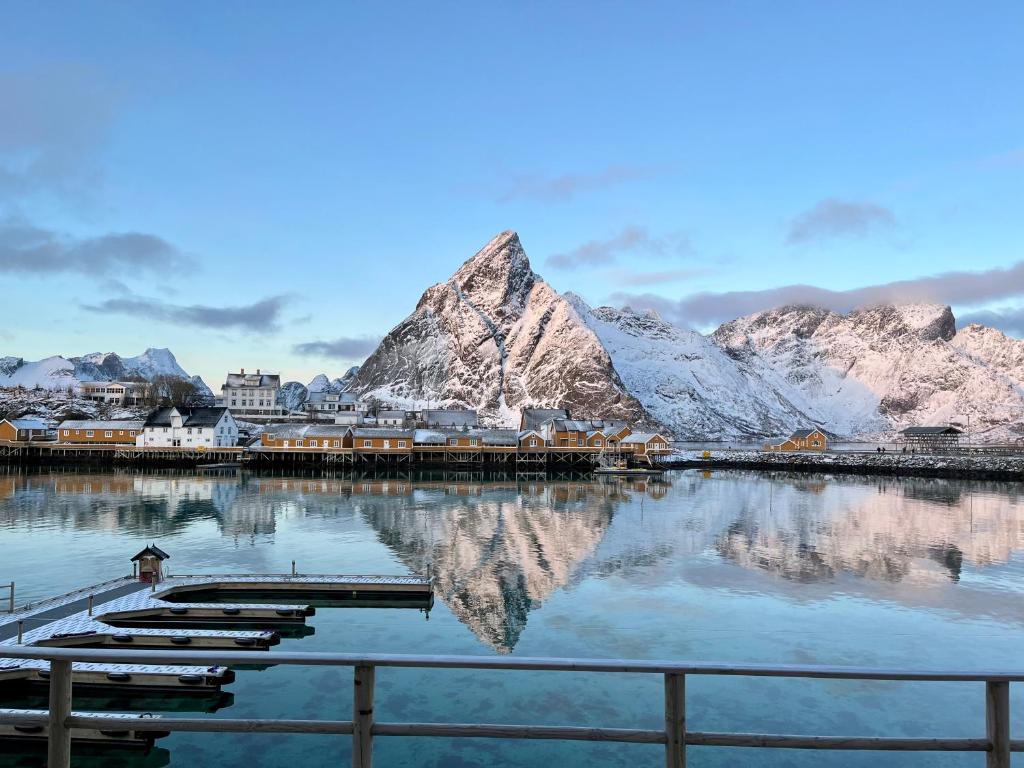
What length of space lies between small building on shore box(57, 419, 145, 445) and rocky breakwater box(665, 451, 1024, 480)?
7315cm

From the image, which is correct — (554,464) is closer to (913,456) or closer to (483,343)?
(913,456)

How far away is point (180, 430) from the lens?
9656cm

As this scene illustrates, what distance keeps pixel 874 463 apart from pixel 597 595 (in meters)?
82.7

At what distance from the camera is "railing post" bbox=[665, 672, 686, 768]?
4652 millimetres

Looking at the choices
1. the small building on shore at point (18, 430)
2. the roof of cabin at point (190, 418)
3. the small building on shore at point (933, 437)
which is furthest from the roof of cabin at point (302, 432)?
the small building on shore at point (933, 437)

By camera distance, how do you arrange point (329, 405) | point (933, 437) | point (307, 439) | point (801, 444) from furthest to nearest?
1. point (329, 405)
2. point (933, 437)
3. point (801, 444)
4. point (307, 439)

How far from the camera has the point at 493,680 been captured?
58.2 ft

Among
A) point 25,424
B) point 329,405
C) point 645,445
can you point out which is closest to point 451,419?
point 329,405

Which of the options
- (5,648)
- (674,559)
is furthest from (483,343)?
(5,648)

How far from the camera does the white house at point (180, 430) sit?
9606 cm

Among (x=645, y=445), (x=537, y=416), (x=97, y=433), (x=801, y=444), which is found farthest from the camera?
(x=537, y=416)

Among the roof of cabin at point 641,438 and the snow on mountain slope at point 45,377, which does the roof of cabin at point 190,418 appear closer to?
the roof of cabin at point 641,438

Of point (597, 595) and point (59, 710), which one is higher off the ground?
point (59, 710)

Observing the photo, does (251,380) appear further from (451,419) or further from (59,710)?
(59,710)
